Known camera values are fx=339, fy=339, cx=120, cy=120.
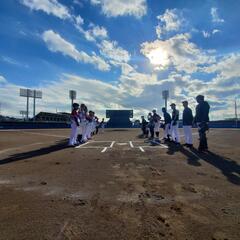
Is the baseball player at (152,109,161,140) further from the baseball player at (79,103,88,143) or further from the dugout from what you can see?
the dugout

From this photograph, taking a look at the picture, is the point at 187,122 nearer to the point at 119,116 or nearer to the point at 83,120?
the point at 83,120

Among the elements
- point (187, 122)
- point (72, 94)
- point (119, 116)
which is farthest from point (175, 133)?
point (119, 116)

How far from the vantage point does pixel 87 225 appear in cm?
432

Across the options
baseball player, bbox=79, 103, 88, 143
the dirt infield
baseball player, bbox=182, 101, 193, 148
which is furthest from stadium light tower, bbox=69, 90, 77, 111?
the dirt infield

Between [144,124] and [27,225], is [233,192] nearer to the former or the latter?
[27,225]

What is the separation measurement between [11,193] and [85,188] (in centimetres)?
136

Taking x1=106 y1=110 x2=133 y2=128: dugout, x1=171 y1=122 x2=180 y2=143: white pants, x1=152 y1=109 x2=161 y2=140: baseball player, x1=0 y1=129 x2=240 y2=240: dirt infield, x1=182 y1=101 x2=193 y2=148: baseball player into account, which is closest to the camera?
x1=0 y1=129 x2=240 y2=240: dirt infield

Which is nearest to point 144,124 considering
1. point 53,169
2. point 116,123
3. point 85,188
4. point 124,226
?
point 53,169

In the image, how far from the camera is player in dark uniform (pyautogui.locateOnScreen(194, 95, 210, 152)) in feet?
47.1

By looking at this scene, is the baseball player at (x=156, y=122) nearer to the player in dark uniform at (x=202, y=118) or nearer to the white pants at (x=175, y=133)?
the white pants at (x=175, y=133)

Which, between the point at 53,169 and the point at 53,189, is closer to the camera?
the point at 53,189

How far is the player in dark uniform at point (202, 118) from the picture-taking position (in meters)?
14.4

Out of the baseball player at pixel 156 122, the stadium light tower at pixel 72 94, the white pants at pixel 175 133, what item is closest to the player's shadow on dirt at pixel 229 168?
the white pants at pixel 175 133

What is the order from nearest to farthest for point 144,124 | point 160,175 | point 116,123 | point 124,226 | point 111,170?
point 124,226 → point 160,175 → point 111,170 → point 144,124 → point 116,123
